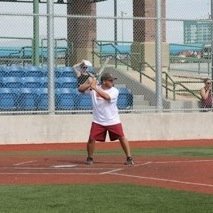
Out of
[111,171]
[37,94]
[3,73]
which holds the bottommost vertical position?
[111,171]

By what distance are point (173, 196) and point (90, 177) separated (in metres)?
2.54

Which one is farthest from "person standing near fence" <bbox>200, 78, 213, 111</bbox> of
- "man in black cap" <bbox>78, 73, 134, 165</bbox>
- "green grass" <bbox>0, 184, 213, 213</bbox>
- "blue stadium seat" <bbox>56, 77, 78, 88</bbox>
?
"green grass" <bbox>0, 184, 213, 213</bbox>

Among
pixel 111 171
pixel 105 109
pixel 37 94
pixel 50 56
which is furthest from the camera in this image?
pixel 37 94

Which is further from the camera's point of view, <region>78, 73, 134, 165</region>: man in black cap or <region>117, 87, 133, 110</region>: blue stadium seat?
<region>117, 87, 133, 110</region>: blue stadium seat

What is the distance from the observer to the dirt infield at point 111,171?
35.9 ft

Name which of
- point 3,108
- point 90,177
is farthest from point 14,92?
point 90,177

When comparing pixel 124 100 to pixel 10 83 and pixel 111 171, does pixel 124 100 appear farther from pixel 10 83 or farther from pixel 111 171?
pixel 111 171

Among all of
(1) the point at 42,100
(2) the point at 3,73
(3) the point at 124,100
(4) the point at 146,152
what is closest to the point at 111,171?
(4) the point at 146,152

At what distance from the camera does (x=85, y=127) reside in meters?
19.5

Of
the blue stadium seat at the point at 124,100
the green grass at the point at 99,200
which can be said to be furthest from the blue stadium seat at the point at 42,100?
the green grass at the point at 99,200

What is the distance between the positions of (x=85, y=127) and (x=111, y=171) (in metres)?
7.19

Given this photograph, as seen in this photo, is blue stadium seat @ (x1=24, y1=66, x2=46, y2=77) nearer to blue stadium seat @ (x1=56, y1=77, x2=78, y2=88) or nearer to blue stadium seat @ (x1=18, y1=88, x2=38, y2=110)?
blue stadium seat @ (x1=56, y1=77, x2=78, y2=88)

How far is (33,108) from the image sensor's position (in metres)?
19.7

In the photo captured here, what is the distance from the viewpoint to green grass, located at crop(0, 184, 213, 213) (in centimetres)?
825
